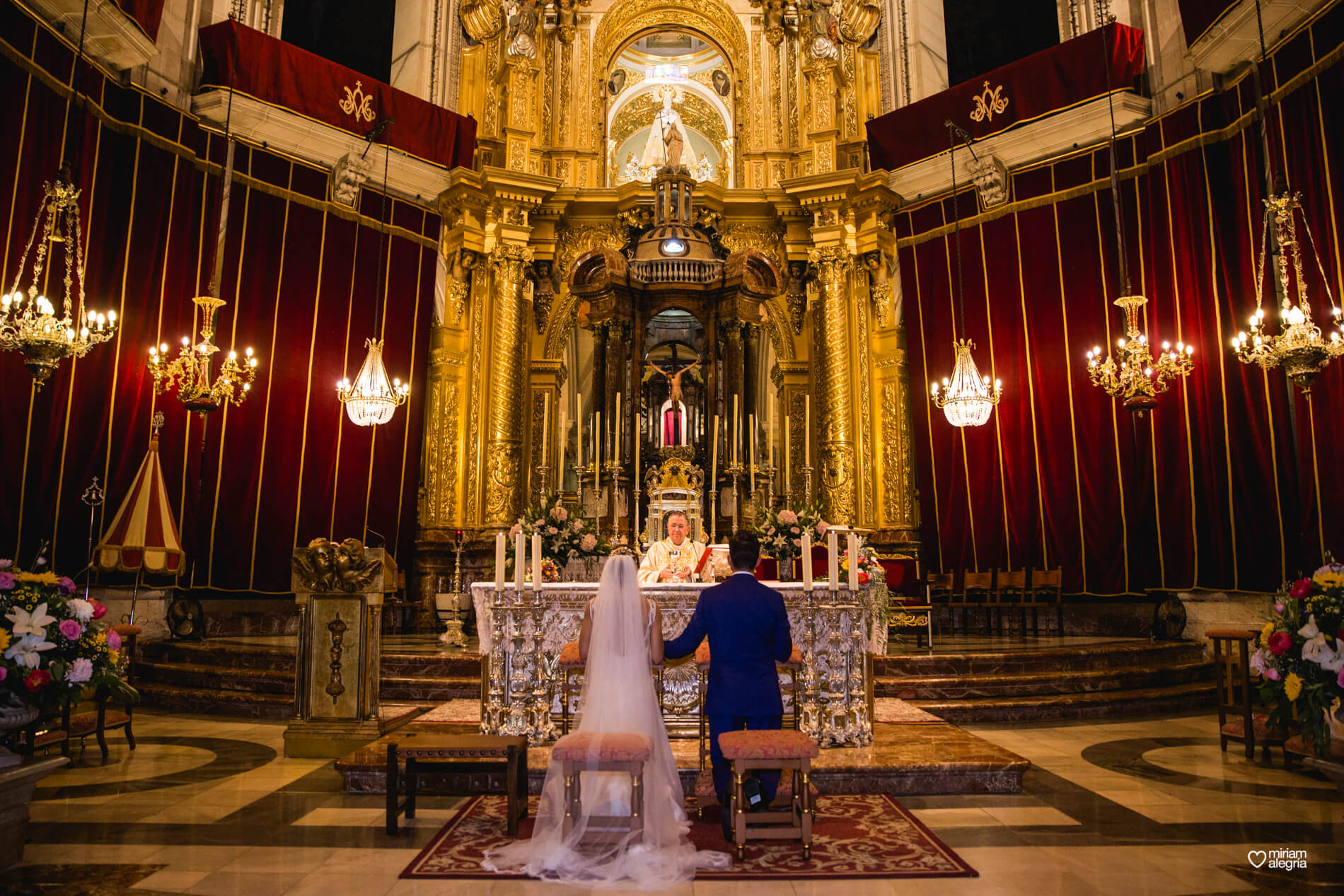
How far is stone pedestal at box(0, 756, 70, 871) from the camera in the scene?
340cm

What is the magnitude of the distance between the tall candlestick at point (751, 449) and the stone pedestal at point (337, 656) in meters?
5.56

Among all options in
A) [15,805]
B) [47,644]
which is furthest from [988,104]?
[15,805]

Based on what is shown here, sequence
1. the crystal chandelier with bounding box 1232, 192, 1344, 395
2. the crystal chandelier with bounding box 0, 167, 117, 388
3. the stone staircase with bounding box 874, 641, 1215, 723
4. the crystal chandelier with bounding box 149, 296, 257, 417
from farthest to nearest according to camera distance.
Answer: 1. the crystal chandelier with bounding box 149, 296, 257, 417
2. the stone staircase with bounding box 874, 641, 1215, 723
3. the crystal chandelier with bounding box 1232, 192, 1344, 395
4. the crystal chandelier with bounding box 0, 167, 117, 388

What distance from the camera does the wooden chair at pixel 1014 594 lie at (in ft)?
32.7

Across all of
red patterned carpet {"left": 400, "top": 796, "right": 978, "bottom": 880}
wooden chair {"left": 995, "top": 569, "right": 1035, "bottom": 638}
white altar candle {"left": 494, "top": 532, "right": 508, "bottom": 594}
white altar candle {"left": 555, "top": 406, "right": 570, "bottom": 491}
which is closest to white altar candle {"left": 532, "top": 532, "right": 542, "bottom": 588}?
white altar candle {"left": 494, "top": 532, "right": 508, "bottom": 594}

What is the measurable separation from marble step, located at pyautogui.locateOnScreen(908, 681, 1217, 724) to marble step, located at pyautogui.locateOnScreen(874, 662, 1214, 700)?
46mm

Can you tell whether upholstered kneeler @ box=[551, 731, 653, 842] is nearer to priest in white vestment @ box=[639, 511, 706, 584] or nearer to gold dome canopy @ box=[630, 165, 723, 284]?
priest in white vestment @ box=[639, 511, 706, 584]

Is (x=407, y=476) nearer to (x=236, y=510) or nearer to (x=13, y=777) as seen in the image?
(x=236, y=510)

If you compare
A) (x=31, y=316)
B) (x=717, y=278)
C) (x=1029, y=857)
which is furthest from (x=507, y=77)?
(x=1029, y=857)

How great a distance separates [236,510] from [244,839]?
265 inches

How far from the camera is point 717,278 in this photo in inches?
457

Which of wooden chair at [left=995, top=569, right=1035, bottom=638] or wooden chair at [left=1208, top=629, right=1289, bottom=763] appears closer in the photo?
wooden chair at [left=1208, top=629, right=1289, bottom=763]

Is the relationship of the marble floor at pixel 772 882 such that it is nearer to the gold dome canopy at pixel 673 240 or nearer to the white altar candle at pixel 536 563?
the white altar candle at pixel 536 563

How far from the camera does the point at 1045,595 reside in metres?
10.5
